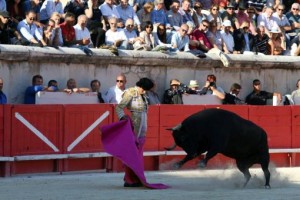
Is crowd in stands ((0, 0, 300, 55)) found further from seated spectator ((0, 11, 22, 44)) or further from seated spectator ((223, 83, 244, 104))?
seated spectator ((223, 83, 244, 104))

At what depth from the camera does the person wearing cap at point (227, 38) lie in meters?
21.2

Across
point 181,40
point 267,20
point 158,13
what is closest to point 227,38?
point 181,40

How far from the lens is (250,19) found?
887 inches

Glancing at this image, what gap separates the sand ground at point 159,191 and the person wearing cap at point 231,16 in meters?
5.31

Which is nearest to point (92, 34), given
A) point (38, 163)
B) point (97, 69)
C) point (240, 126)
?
point (97, 69)

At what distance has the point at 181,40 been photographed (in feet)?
66.8

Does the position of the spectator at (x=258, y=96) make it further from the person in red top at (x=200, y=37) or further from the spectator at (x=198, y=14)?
the spectator at (x=198, y=14)

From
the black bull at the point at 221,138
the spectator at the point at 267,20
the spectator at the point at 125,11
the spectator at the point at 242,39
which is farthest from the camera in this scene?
the spectator at the point at 267,20

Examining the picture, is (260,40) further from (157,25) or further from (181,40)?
(157,25)

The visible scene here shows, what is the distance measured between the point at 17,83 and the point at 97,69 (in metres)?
2.01

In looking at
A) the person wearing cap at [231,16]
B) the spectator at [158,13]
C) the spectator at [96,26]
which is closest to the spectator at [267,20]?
the person wearing cap at [231,16]

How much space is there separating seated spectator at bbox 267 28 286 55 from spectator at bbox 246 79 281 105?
159 centimetres

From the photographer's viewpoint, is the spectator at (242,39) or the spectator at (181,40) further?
the spectator at (242,39)

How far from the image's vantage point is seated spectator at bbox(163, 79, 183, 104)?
19297 mm
